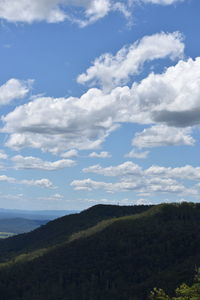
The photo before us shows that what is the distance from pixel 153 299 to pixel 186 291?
22.9 ft

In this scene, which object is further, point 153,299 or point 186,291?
point 153,299

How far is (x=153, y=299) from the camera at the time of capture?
62781 mm

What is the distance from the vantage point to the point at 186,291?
191ft
